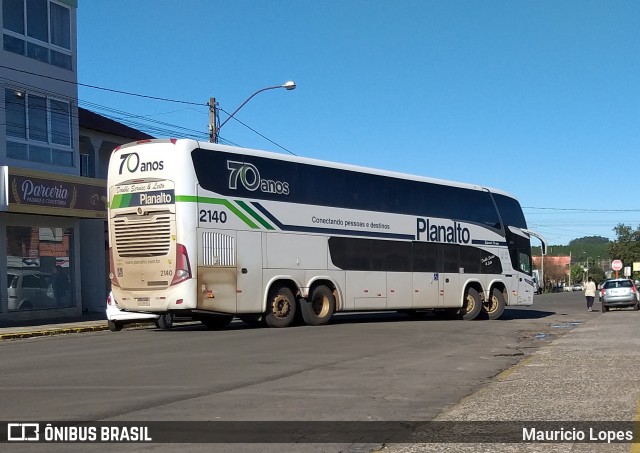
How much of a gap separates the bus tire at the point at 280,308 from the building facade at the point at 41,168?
8485 millimetres

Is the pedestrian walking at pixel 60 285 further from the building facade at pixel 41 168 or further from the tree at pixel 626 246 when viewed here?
the tree at pixel 626 246

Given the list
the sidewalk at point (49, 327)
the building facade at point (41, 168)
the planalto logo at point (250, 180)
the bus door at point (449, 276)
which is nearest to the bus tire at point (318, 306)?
the planalto logo at point (250, 180)

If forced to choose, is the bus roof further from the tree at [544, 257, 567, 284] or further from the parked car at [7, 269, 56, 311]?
the tree at [544, 257, 567, 284]

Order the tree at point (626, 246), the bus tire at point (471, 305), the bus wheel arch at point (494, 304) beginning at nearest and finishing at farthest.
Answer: the bus tire at point (471, 305), the bus wheel arch at point (494, 304), the tree at point (626, 246)

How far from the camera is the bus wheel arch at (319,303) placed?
20.8m

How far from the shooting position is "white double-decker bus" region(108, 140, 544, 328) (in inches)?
704

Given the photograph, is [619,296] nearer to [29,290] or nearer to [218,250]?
[218,250]

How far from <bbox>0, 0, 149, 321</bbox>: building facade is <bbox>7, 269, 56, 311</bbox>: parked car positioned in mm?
31

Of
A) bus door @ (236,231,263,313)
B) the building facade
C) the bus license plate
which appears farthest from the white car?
the building facade

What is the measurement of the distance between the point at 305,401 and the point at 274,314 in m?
11.2

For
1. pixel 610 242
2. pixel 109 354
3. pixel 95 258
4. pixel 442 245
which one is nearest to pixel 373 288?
pixel 442 245

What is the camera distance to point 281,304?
20.2 m

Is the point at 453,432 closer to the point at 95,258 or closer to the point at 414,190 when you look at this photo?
the point at 414,190

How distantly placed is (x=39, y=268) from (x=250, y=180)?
33.2 ft
